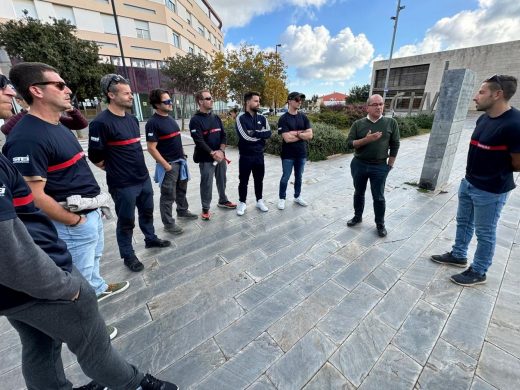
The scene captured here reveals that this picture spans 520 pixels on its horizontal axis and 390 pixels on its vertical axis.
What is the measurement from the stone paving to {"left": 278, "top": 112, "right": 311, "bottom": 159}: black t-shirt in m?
1.30

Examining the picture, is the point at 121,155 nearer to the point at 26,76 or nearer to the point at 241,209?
the point at 26,76

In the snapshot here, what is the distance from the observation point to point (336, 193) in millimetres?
5441

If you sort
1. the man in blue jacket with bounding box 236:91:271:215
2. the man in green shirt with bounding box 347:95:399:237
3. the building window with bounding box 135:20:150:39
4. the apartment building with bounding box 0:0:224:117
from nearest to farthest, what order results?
the man in green shirt with bounding box 347:95:399:237 → the man in blue jacket with bounding box 236:91:271:215 → the apartment building with bounding box 0:0:224:117 → the building window with bounding box 135:20:150:39

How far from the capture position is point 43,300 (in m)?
1.14

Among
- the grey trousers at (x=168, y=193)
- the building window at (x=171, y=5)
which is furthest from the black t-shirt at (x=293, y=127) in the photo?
the building window at (x=171, y=5)

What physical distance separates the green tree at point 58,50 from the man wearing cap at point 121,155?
13.7 meters

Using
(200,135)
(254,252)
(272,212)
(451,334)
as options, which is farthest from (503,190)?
(200,135)

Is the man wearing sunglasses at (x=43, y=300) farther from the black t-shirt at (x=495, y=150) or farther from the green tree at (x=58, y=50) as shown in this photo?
Answer: the green tree at (x=58, y=50)

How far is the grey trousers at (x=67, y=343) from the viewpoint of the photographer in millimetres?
1160

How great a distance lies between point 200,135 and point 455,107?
4828mm

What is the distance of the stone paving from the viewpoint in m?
1.84

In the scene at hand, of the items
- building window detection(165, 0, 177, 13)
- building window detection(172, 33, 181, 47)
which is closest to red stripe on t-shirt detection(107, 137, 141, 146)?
building window detection(172, 33, 181, 47)

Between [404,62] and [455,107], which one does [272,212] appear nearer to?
[455,107]

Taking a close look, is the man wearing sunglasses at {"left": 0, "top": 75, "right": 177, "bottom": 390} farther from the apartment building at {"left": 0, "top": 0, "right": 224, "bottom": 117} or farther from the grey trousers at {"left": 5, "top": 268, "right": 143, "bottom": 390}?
the apartment building at {"left": 0, "top": 0, "right": 224, "bottom": 117}
